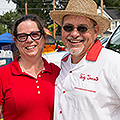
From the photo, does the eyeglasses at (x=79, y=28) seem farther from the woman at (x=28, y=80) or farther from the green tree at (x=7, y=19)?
the green tree at (x=7, y=19)

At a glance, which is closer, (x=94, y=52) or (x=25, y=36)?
(x=94, y=52)

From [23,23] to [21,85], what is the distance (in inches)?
28.3

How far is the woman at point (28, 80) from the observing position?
1.82 m

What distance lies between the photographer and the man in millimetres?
1584

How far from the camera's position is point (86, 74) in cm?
170

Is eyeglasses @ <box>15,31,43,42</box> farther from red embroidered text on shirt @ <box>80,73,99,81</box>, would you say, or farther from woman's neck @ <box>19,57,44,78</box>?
red embroidered text on shirt @ <box>80,73,99,81</box>

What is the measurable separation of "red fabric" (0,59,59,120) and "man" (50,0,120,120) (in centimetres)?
13

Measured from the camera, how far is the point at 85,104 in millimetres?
1663

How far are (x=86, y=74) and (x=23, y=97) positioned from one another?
72cm

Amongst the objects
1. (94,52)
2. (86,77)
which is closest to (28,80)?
(86,77)

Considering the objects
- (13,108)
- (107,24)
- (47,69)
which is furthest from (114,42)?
(13,108)

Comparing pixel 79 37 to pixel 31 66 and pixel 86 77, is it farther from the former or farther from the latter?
pixel 31 66

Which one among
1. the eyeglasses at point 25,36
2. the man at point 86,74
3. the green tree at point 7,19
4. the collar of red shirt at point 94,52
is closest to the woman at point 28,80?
the eyeglasses at point 25,36

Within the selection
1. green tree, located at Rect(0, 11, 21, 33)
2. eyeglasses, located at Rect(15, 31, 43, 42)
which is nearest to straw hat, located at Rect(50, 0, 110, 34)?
eyeglasses, located at Rect(15, 31, 43, 42)
